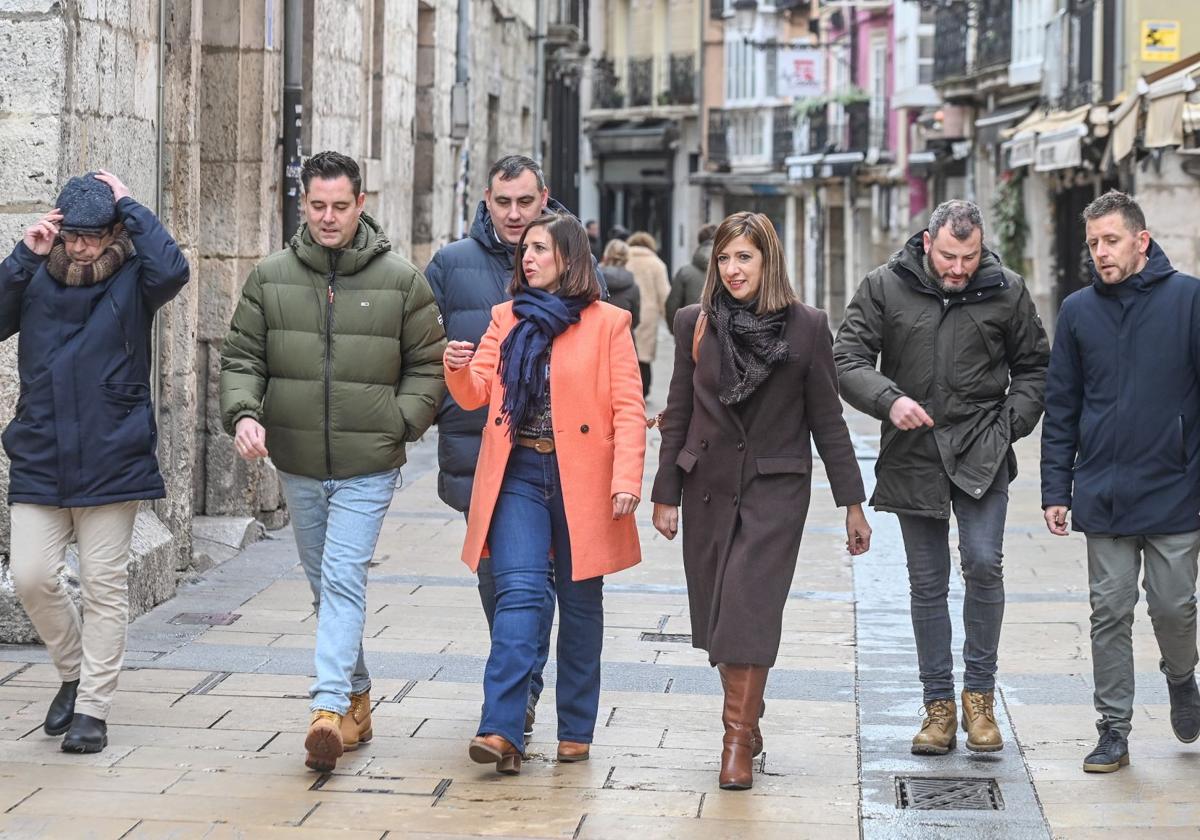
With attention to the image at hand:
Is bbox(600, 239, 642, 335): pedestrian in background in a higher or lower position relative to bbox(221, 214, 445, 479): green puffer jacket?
higher

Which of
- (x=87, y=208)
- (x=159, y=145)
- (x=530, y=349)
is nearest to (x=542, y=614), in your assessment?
(x=530, y=349)

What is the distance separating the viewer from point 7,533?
8.31 metres

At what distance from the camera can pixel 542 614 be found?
6.60 meters

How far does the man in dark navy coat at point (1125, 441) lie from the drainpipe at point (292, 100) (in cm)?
603

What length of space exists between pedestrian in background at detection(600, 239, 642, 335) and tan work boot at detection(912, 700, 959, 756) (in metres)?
9.97

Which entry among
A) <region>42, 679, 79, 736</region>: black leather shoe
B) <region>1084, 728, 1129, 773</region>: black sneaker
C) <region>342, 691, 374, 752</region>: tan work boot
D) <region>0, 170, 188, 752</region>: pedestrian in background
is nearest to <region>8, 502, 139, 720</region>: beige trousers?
<region>0, 170, 188, 752</region>: pedestrian in background

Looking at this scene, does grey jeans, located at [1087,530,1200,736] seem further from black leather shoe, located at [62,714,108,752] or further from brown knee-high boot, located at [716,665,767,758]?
black leather shoe, located at [62,714,108,752]

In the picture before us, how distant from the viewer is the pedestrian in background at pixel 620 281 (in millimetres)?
17203

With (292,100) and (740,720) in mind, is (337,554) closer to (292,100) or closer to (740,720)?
(740,720)

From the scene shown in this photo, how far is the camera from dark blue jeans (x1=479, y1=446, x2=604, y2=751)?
623 cm

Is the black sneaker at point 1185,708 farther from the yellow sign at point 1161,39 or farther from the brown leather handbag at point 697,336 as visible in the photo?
the yellow sign at point 1161,39

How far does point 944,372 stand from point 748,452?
0.75 meters

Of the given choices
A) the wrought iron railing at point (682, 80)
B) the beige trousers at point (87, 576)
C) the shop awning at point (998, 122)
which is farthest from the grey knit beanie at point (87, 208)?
the wrought iron railing at point (682, 80)

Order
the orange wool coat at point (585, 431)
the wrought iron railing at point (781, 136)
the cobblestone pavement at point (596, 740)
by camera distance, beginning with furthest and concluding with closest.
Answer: the wrought iron railing at point (781, 136) → the orange wool coat at point (585, 431) → the cobblestone pavement at point (596, 740)
